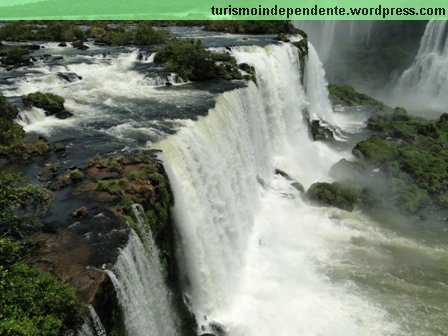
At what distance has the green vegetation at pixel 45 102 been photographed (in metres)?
17.9

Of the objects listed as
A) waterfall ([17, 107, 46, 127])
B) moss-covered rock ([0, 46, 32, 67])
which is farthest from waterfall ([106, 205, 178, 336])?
moss-covered rock ([0, 46, 32, 67])

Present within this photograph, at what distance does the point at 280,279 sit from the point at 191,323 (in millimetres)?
4748

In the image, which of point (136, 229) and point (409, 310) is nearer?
point (136, 229)

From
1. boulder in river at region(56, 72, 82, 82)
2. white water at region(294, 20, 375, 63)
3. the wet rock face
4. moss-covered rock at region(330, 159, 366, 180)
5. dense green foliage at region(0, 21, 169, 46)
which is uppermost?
dense green foliage at region(0, 21, 169, 46)

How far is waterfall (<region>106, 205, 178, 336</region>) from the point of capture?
9188 mm

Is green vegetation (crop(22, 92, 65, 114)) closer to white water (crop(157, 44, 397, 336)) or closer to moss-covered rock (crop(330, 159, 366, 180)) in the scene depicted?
white water (crop(157, 44, 397, 336))

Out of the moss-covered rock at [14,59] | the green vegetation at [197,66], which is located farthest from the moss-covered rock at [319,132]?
the moss-covered rock at [14,59]

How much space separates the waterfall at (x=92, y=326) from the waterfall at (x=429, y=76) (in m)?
41.5

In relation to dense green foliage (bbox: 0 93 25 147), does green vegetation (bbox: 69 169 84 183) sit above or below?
below

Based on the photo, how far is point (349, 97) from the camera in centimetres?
4244

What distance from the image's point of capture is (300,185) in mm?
22750

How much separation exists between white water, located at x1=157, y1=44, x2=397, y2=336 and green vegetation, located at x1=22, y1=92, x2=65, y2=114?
5.82m

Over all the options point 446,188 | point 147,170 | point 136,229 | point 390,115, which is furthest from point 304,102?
point 136,229

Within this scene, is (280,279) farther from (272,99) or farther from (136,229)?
(272,99)
